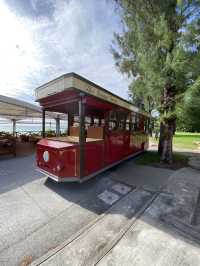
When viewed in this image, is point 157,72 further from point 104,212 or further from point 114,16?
point 104,212

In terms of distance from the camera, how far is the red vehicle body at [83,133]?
379 centimetres

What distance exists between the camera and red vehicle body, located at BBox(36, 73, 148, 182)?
3.79 meters

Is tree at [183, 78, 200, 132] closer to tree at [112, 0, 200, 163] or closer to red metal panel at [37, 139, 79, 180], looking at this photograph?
tree at [112, 0, 200, 163]

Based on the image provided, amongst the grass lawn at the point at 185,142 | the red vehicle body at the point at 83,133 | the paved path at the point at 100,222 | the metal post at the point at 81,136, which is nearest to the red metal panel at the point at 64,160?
the red vehicle body at the point at 83,133

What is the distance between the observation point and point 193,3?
5.45m

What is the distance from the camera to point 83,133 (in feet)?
12.9

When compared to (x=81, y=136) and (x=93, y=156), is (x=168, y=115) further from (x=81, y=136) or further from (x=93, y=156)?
(x=81, y=136)

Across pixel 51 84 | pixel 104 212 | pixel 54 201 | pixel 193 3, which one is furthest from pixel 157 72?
pixel 54 201

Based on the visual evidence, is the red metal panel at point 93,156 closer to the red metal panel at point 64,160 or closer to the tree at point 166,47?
the red metal panel at point 64,160

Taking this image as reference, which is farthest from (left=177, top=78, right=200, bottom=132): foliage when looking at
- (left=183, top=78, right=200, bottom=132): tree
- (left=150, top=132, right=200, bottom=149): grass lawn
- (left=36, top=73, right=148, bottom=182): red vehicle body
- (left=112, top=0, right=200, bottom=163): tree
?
(left=150, top=132, right=200, bottom=149): grass lawn

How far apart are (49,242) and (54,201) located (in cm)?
126

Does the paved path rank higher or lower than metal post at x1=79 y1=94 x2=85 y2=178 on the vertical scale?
lower

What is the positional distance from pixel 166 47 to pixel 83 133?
16.6 ft

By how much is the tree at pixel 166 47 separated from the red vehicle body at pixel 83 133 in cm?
147
